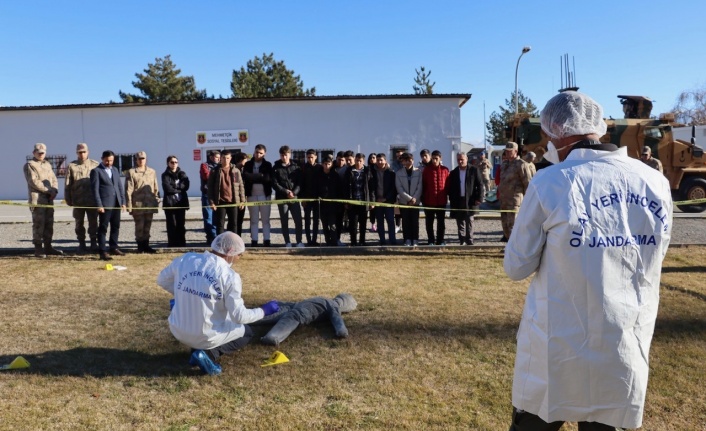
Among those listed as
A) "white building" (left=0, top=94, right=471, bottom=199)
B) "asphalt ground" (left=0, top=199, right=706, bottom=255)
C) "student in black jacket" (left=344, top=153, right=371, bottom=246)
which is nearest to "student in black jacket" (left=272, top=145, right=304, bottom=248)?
"asphalt ground" (left=0, top=199, right=706, bottom=255)

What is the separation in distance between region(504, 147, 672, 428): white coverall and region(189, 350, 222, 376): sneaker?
2985mm

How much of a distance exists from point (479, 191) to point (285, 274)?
453 centimetres

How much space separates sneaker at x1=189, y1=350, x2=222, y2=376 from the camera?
4.59 meters

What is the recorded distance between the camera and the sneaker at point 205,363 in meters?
4.59

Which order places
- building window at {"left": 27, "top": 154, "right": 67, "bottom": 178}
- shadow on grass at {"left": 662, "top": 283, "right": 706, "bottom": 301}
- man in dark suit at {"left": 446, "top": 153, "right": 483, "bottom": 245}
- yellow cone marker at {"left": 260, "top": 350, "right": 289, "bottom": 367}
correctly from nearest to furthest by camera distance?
1. yellow cone marker at {"left": 260, "top": 350, "right": 289, "bottom": 367}
2. shadow on grass at {"left": 662, "top": 283, "right": 706, "bottom": 301}
3. man in dark suit at {"left": 446, "top": 153, "right": 483, "bottom": 245}
4. building window at {"left": 27, "top": 154, "right": 67, "bottom": 178}

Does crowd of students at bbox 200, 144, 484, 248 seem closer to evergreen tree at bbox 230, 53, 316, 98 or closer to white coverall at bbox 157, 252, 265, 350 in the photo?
white coverall at bbox 157, 252, 265, 350

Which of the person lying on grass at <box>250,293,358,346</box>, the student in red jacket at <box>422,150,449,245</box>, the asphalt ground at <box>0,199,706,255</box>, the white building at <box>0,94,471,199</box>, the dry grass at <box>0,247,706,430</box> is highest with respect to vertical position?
the white building at <box>0,94,471,199</box>

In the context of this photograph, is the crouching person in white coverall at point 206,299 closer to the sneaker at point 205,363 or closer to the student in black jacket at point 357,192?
the sneaker at point 205,363

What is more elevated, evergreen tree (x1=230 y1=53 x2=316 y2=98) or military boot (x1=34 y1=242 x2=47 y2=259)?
evergreen tree (x1=230 y1=53 x2=316 y2=98)

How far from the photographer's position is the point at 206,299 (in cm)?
455

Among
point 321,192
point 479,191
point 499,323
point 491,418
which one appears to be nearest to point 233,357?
point 491,418

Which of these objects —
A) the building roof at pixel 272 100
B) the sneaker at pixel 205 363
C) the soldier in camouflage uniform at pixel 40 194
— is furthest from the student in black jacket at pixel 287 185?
the building roof at pixel 272 100

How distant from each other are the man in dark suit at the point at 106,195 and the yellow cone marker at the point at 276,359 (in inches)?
236

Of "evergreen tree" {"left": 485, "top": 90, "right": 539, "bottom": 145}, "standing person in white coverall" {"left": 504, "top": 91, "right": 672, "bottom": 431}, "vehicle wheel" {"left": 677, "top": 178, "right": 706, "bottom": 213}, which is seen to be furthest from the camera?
"evergreen tree" {"left": 485, "top": 90, "right": 539, "bottom": 145}
